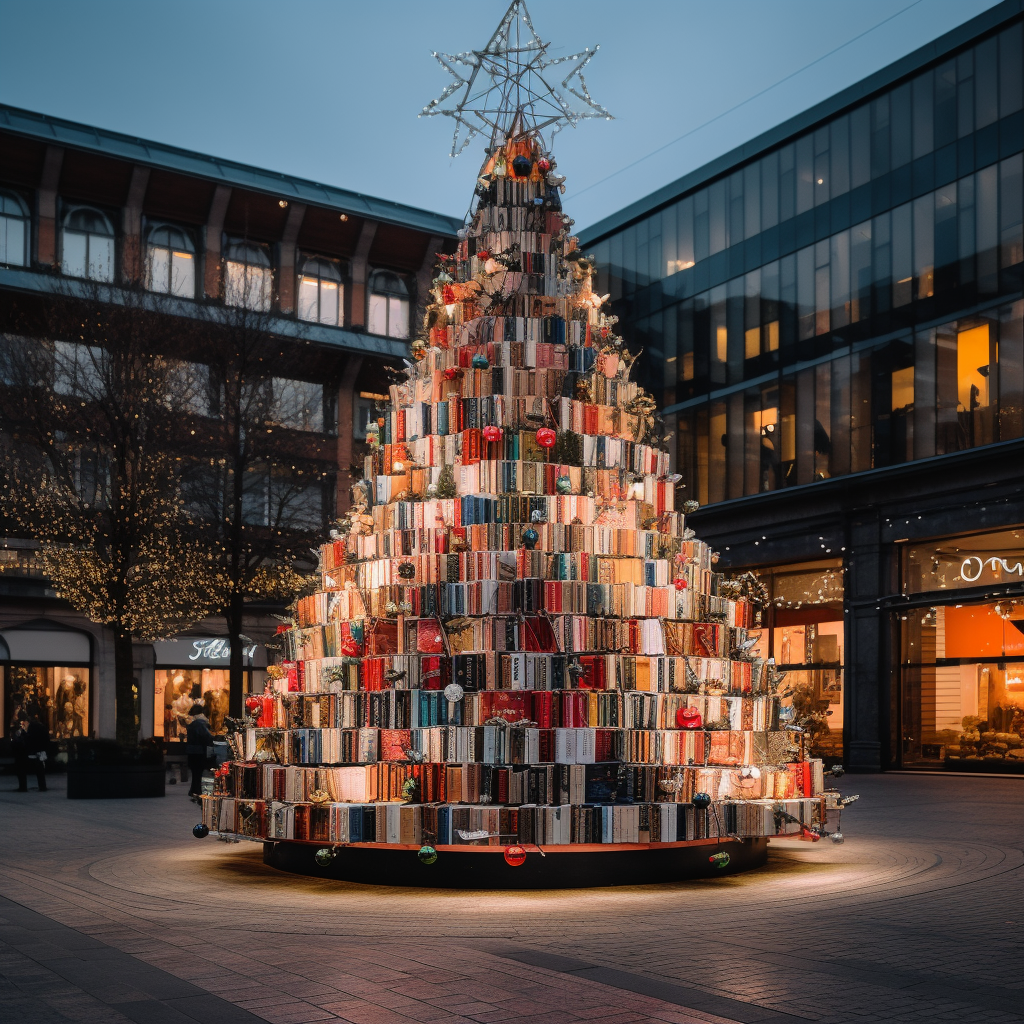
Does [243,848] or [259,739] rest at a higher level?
[259,739]

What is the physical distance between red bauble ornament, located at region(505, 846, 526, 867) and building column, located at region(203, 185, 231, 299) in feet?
111

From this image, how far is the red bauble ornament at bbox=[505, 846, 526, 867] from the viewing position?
10641 mm

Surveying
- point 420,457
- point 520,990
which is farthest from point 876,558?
point 520,990

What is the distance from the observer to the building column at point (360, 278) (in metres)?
44.9

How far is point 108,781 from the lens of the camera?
2355cm

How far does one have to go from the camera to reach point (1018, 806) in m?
20.3

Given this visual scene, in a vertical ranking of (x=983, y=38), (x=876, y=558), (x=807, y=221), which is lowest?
(x=876, y=558)

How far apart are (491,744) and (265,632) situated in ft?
105

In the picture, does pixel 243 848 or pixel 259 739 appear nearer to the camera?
pixel 259 739

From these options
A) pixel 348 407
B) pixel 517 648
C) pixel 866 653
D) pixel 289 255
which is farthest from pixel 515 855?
pixel 289 255

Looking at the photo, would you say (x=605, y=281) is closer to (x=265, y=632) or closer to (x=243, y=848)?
(x=265, y=632)

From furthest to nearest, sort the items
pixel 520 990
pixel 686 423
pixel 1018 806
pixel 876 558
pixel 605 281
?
pixel 605 281
pixel 686 423
pixel 876 558
pixel 1018 806
pixel 520 990

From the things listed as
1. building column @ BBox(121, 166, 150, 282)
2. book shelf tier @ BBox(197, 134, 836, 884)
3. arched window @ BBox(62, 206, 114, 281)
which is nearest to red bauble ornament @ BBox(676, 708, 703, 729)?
book shelf tier @ BBox(197, 134, 836, 884)

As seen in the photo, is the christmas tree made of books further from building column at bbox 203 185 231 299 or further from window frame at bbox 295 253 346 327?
window frame at bbox 295 253 346 327
